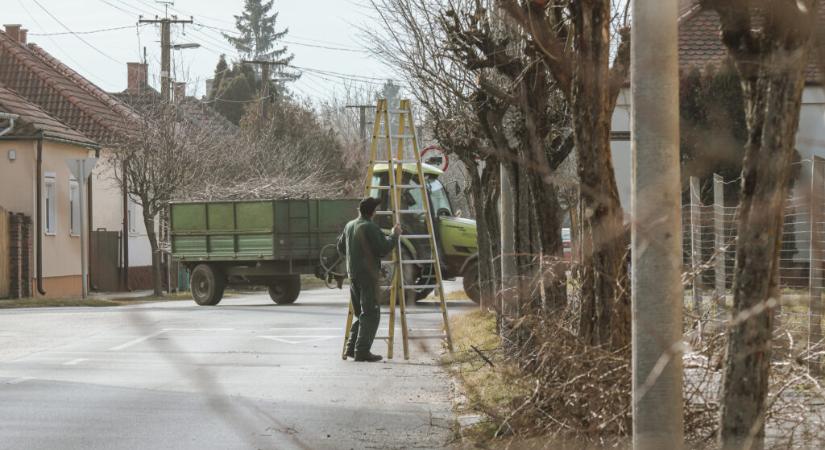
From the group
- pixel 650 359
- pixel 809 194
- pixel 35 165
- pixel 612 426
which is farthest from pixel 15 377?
pixel 35 165

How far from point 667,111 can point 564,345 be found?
198 cm

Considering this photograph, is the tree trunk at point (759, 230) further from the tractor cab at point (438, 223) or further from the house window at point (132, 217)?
the house window at point (132, 217)

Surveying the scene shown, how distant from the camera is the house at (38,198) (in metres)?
33.1

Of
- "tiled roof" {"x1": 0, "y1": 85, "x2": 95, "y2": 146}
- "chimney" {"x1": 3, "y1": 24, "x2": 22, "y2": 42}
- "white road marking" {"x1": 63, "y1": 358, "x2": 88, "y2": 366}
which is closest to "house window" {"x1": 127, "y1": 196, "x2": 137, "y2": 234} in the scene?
"chimney" {"x1": 3, "y1": 24, "x2": 22, "y2": 42}

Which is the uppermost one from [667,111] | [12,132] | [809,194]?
[12,132]

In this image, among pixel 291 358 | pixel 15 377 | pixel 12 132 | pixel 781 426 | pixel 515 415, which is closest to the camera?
pixel 781 426

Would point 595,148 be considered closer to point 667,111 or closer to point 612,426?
point 612,426

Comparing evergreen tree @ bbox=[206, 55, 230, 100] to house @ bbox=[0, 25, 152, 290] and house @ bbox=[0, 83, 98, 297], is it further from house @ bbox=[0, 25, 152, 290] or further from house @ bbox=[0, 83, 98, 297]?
house @ bbox=[0, 83, 98, 297]

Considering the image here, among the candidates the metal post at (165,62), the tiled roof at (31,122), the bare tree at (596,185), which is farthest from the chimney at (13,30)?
the bare tree at (596,185)

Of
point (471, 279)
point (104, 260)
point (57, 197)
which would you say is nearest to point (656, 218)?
point (471, 279)

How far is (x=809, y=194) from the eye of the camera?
3512 mm

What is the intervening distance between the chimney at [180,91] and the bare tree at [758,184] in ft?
133

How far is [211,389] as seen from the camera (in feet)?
39.7

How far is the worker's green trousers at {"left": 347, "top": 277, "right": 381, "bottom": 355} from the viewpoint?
47.1ft
